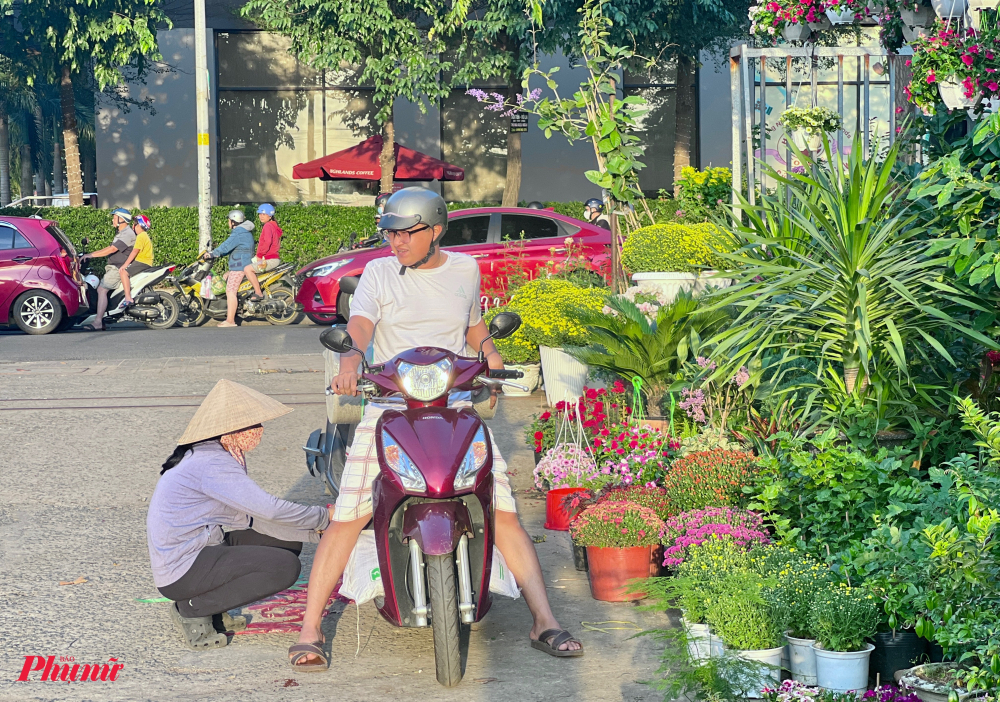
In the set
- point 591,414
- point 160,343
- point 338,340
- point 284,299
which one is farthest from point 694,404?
point 284,299

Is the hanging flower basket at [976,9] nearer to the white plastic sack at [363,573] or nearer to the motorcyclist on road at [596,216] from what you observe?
the white plastic sack at [363,573]

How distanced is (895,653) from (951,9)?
366 centimetres

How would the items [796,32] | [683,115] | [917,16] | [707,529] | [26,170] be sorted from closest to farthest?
[707,529] < [917,16] < [796,32] < [683,115] < [26,170]

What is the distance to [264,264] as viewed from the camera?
59.2 feet

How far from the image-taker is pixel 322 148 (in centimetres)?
2792

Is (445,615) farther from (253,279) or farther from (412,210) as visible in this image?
(253,279)

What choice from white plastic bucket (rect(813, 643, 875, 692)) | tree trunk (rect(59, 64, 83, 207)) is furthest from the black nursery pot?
tree trunk (rect(59, 64, 83, 207))

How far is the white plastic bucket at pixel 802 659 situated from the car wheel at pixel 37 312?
14.5 m

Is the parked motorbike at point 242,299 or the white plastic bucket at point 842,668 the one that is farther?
the parked motorbike at point 242,299

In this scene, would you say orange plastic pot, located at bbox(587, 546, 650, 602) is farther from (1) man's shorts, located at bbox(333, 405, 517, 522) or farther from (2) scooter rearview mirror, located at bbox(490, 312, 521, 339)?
(2) scooter rearview mirror, located at bbox(490, 312, 521, 339)

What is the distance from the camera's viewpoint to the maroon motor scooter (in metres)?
4.29

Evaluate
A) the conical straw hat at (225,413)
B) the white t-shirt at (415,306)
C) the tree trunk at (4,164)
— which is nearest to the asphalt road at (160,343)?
the conical straw hat at (225,413)

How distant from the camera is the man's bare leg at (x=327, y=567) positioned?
4.71 meters

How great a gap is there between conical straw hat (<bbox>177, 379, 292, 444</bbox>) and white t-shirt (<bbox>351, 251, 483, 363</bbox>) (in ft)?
1.89
